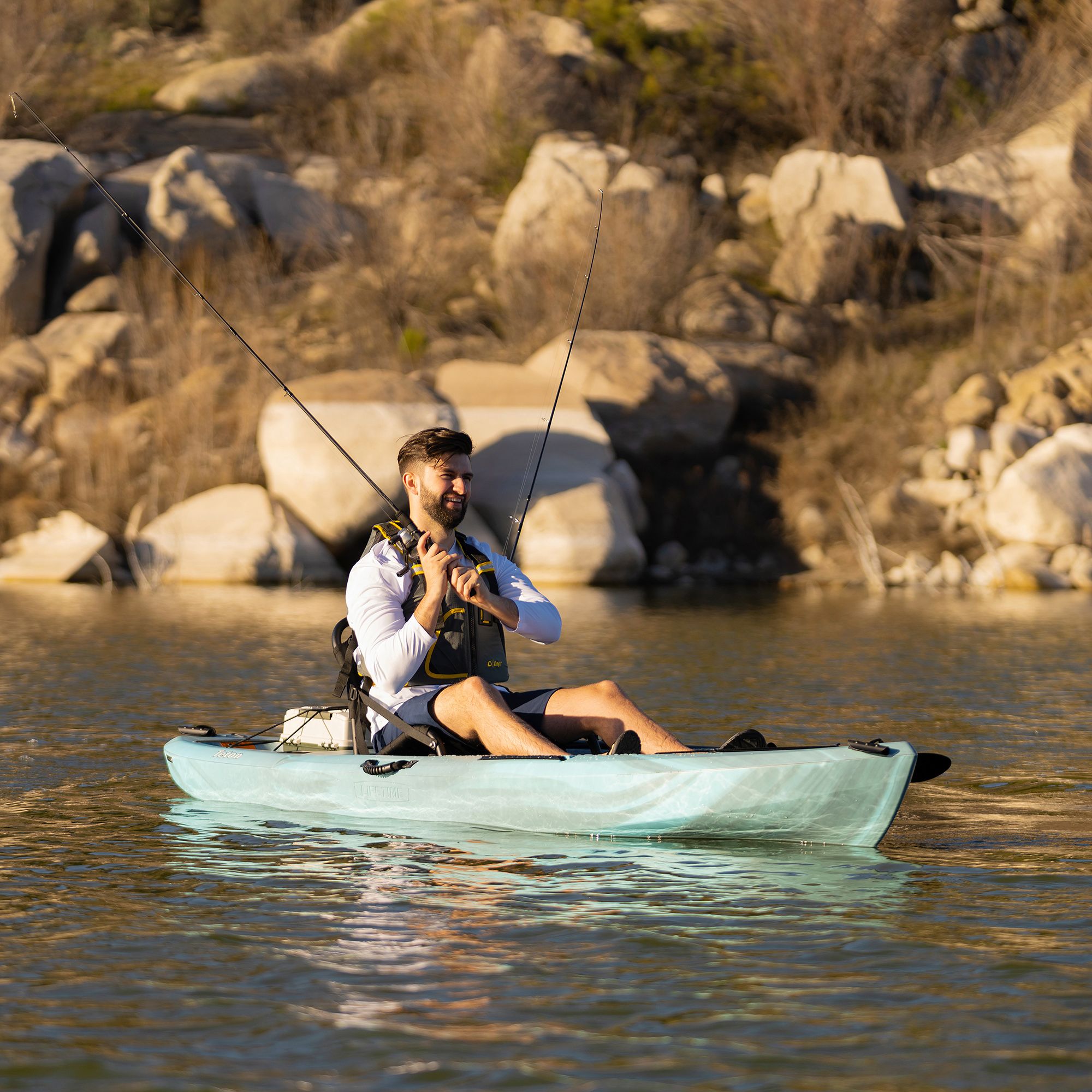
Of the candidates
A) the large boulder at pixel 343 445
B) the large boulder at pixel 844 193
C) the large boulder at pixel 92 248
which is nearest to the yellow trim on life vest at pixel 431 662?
the large boulder at pixel 343 445

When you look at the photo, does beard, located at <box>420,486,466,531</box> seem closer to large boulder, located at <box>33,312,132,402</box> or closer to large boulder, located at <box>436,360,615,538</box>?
large boulder, located at <box>436,360,615,538</box>

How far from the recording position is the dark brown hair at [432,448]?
6.30 m

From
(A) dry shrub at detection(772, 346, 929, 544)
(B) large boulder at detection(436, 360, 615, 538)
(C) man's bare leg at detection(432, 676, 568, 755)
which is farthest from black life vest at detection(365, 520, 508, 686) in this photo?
(A) dry shrub at detection(772, 346, 929, 544)

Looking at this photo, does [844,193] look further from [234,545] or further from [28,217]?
[28,217]

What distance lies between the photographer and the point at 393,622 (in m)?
6.22

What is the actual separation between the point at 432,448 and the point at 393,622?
0.68 metres

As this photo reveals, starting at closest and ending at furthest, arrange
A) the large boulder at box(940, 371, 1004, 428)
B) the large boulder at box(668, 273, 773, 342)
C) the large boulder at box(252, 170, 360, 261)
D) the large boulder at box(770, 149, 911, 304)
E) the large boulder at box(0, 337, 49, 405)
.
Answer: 1. the large boulder at box(940, 371, 1004, 428)
2. the large boulder at box(0, 337, 49, 405)
3. the large boulder at box(668, 273, 773, 342)
4. the large boulder at box(770, 149, 911, 304)
5. the large boulder at box(252, 170, 360, 261)

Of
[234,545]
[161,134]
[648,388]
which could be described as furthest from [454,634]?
[161,134]

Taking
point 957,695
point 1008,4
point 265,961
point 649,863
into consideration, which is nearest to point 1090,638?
point 957,695

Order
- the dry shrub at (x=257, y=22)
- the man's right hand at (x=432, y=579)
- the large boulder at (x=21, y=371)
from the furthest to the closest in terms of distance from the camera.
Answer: the dry shrub at (x=257, y=22)
the large boulder at (x=21, y=371)
the man's right hand at (x=432, y=579)

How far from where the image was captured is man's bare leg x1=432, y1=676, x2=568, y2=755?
20.3 feet

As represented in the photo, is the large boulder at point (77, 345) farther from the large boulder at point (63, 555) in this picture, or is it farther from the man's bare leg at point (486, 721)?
the man's bare leg at point (486, 721)

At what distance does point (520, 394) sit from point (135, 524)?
5639 mm

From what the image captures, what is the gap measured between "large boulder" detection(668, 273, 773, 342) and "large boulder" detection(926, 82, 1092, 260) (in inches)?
204
